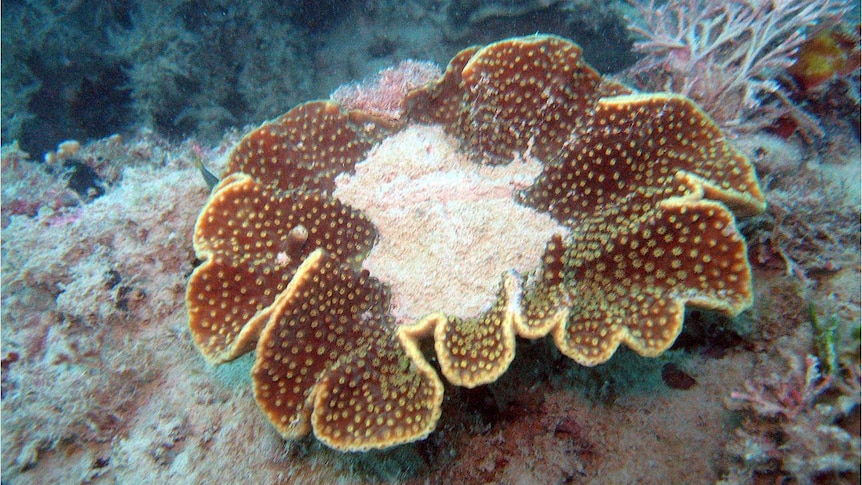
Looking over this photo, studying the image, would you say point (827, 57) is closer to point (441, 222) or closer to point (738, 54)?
point (738, 54)

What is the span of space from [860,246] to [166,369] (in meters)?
5.38

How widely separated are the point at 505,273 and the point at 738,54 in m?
3.18

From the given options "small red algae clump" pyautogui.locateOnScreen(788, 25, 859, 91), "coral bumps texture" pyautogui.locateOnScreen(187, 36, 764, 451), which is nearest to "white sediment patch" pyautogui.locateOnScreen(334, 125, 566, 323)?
"coral bumps texture" pyautogui.locateOnScreen(187, 36, 764, 451)

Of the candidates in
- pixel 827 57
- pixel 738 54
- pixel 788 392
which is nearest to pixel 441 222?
pixel 788 392

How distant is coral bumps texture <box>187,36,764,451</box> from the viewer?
2535 mm

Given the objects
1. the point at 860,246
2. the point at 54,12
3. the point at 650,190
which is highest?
the point at 54,12

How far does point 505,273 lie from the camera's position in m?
2.96

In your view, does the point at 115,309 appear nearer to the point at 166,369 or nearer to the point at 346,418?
the point at 166,369

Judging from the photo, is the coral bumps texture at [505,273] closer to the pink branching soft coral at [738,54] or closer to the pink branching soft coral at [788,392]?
the pink branching soft coral at [788,392]

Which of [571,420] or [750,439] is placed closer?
[750,439]

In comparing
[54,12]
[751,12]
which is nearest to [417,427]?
[751,12]

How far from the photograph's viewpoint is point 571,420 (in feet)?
10.0


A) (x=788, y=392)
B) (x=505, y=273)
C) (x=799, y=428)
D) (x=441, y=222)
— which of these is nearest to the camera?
(x=799, y=428)

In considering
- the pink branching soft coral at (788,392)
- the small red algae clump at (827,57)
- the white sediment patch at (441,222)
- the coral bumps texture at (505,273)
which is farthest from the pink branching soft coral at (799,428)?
the small red algae clump at (827,57)
